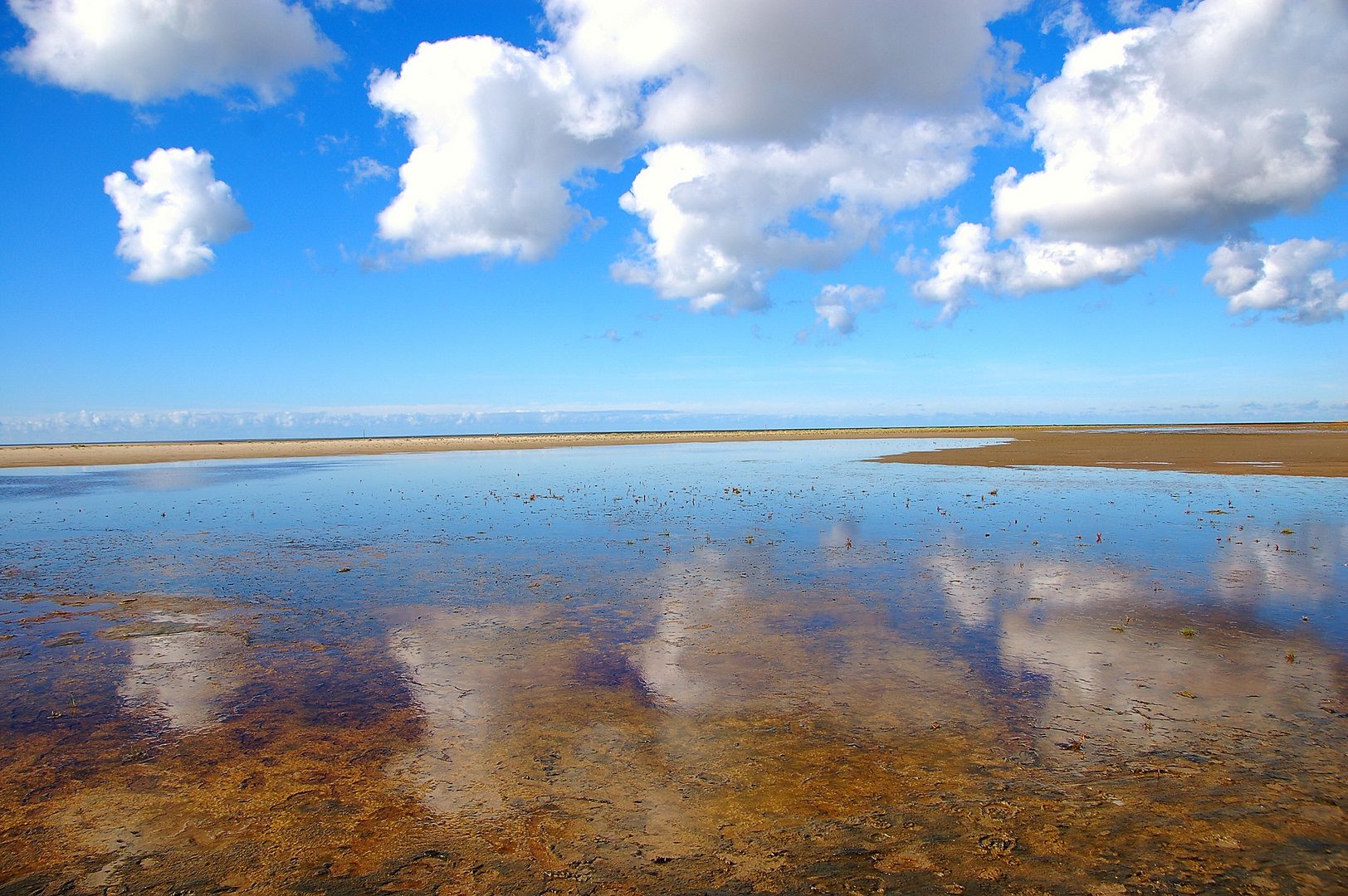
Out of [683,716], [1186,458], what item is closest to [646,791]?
[683,716]

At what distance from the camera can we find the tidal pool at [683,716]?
16.1 feet

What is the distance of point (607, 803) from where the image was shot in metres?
5.62

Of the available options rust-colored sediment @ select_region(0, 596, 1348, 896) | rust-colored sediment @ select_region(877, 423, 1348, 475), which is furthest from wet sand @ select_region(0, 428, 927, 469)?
rust-colored sediment @ select_region(0, 596, 1348, 896)

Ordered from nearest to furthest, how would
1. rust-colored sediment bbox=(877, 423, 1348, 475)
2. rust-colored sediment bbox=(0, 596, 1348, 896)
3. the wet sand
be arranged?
rust-colored sediment bbox=(0, 596, 1348, 896) < rust-colored sediment bbox=(877, 423, 1348, 475) < the wet sand

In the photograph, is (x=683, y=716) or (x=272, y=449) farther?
(x=272, y=449)

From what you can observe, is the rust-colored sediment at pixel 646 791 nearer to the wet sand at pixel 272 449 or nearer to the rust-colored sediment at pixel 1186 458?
the rust-colored sediment at pixel 1186 458

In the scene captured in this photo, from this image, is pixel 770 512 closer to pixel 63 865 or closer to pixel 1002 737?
pixel 1002 737

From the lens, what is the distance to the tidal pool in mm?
4895

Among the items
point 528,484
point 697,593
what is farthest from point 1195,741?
point 528,484

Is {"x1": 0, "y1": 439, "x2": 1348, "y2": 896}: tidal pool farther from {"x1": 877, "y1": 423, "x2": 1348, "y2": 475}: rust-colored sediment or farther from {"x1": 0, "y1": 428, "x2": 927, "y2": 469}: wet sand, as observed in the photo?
{"x1": 0, "y1": 428, "x2": 927, "y2": 469}: wet sand

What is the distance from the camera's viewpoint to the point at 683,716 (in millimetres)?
7340

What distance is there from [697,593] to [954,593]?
14.4ft

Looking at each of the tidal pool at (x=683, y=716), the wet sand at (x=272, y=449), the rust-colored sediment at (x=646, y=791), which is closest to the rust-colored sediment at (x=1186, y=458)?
the tidal pool at (x=683, y=716)

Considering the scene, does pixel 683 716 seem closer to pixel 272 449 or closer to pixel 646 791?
pixel 646 791
